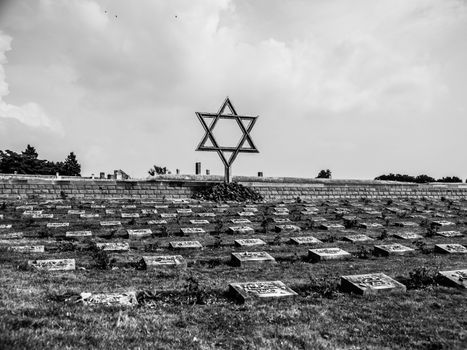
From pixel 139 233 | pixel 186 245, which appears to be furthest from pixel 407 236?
pixel 139 233

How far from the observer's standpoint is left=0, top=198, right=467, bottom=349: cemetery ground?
10.6 feet

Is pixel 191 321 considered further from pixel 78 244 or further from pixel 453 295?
pixel 78 244

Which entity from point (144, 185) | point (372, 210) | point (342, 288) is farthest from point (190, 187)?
point (342, 288)

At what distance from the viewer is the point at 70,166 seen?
56000 millimetres

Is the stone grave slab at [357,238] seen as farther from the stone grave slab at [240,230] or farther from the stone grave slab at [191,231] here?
the stone grave slab at [191,231]

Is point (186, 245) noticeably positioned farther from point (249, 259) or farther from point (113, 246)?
point (249, 259)

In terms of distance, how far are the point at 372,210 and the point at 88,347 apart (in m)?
13.1

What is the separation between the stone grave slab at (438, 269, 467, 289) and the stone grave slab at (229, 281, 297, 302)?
7.11 ft

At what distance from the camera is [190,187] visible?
17.5 meters

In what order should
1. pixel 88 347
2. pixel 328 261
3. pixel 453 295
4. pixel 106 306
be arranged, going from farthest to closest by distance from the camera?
pixel 328 261
pixel 453 295
pixel 106 306
pixel 88 347

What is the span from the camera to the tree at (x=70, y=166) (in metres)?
54.8

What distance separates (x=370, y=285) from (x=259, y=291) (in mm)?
1384

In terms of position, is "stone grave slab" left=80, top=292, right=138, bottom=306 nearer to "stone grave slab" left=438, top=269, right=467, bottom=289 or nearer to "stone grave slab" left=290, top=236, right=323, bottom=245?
"stone grave slab" left=438, top=269, right=467, bottom=289

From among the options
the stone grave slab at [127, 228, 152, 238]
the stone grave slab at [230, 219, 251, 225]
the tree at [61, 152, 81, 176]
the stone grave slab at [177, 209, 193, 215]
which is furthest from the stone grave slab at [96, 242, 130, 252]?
the tree at [61, 152, 81, 176]
